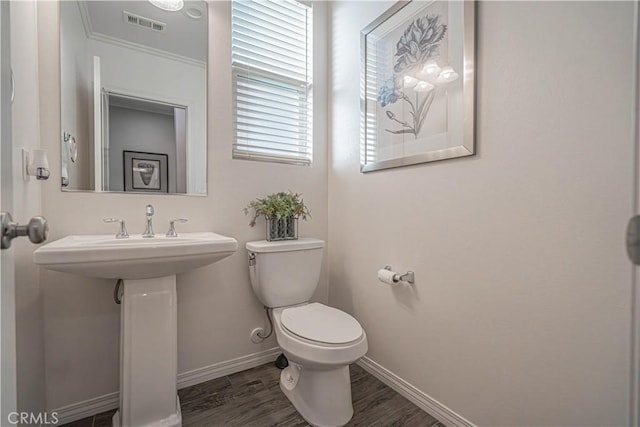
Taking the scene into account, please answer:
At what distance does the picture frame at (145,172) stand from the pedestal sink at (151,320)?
1.03 ft

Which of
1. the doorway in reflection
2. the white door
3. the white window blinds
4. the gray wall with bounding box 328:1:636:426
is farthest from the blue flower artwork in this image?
the white door

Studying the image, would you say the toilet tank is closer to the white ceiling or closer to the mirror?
the mirror

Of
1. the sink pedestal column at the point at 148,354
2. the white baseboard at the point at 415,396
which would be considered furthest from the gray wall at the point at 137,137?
the white baseboard at the point at 415,396

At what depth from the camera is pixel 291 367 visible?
1.57 metres

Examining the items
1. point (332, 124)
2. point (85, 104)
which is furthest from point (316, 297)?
point (85, 104)

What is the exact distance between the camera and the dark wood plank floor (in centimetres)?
134

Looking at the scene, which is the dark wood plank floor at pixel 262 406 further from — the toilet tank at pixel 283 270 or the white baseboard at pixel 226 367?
the toilet tank at pixel 283 270

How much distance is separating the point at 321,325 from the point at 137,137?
131cm

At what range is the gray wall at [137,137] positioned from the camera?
56.7 inches

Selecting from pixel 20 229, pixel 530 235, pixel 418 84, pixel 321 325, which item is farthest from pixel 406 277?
pixel 20 229

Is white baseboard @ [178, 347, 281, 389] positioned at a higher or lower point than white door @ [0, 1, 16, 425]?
lower

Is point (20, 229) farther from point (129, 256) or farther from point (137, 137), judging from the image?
point (137, 137)

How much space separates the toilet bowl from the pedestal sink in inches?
19.0

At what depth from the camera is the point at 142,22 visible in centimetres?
152
